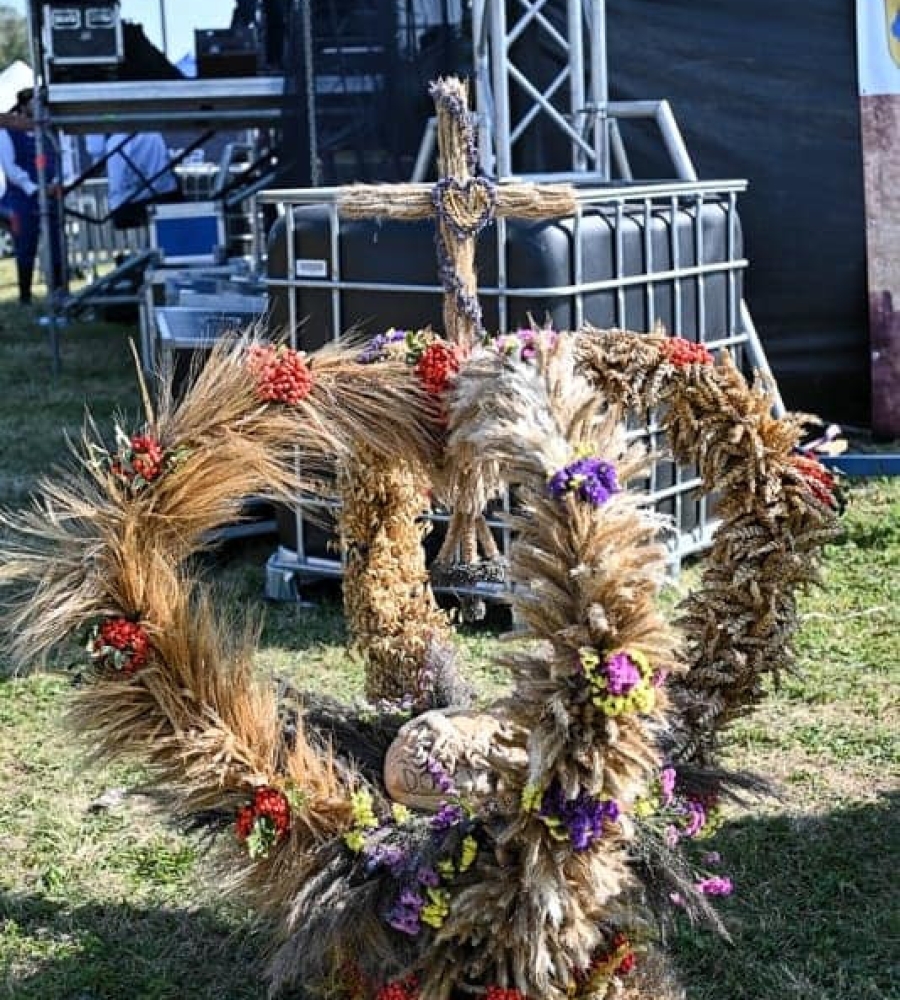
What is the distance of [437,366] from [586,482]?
61 cm

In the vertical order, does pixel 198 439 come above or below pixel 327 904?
above

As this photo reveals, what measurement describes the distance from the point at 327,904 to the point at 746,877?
1169 millimetres

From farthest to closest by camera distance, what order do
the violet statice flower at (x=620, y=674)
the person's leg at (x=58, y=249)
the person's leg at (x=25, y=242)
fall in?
the person's leg at (x=25, y=242) < the person's leg at (x=58, y=249) < the violet statice flower at (x=620, y=674)

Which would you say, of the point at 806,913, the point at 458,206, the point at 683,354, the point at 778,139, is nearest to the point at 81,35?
the point at 778,139

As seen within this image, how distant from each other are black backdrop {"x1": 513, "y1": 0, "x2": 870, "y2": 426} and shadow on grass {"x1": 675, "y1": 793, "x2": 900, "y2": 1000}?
4.06m

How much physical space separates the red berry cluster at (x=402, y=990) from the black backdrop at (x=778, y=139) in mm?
5361

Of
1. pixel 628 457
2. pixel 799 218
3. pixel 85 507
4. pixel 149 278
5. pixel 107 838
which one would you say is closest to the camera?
pixel 628 457

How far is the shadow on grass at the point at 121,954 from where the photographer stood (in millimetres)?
2934

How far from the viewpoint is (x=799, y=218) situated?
23.6ft

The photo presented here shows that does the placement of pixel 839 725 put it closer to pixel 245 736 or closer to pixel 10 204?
pixel 245 736

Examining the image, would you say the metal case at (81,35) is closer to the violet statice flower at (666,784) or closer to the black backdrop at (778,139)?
the black backdrop at (778,139)

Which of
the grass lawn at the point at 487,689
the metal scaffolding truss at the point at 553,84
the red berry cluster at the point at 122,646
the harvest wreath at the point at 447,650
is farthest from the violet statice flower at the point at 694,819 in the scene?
the metal scaffolding truss at the point at 553,84

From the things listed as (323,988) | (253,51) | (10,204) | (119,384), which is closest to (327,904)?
(323,988)

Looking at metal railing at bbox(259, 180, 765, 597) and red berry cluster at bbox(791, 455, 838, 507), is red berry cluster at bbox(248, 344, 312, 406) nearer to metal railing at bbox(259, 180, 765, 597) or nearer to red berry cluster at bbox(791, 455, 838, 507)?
red berry cluster at bbox(791, 455, 838, 507)
